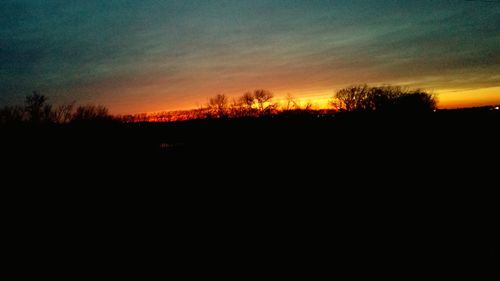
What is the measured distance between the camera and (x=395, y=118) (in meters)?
22.9

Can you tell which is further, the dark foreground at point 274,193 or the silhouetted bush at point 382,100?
the silhouetted bush at point 382,100

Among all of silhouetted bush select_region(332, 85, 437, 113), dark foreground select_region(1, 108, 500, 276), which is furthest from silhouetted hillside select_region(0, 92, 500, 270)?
silhouetted bush select_region(332, 85, 437, 113)

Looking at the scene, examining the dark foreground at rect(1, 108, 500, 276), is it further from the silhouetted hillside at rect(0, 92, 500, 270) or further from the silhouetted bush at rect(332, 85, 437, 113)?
the silhouetted bush at rect(332, 85, 437, 113)

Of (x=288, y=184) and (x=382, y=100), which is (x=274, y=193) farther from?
(x=382, y=100)

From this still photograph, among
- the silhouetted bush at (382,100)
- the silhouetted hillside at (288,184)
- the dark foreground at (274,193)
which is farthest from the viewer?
the silhouetted bush at (382,100)

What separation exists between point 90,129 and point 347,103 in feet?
186

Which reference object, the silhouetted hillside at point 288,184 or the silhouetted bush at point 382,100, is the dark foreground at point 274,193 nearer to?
the silhouetted hillside at point 288,184

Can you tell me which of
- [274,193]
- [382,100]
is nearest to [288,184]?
[274,193]

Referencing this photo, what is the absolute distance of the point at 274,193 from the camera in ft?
33.5

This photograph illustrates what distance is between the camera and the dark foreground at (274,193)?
19.5 ft

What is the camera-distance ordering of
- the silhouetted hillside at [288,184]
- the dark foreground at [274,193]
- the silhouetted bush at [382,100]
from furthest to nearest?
the silhouetted bush at [382,100] < the silhouetted hillside at [288,184] < the dark foreground at [274,193]

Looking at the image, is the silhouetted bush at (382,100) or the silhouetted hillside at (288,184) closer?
the silhouetted hillside at (288,184)

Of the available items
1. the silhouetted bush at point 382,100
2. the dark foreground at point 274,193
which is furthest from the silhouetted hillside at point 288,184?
the silhouetted bush at point 382,100

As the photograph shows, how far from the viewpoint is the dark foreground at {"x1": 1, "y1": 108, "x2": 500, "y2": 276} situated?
5949 millimetres
